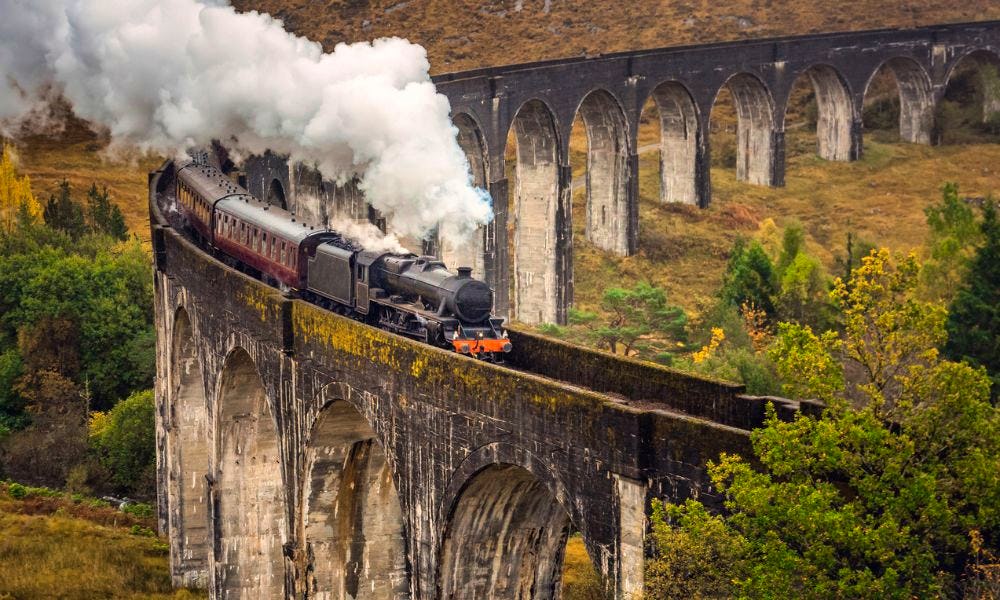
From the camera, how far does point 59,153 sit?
89.9 metres

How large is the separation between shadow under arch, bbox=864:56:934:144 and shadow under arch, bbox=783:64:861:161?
4.78 m

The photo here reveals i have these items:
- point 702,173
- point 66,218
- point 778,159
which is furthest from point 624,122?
point 66,218

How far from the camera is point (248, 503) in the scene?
1430 inches

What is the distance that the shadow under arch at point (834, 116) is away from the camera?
7912cm

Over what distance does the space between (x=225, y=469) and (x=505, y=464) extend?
1473 cm

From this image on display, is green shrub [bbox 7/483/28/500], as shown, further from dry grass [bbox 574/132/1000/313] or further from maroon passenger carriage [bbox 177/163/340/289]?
dry grass [bbox 574/132/1000/313]

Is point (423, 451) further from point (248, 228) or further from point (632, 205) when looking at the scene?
point (632, 205)

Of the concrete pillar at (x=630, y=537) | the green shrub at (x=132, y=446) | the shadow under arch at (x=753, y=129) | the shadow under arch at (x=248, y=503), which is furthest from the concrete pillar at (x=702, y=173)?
the concrete pillar at (x=630, y=537)

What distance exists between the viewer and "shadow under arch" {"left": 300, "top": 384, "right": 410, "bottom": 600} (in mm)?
29234

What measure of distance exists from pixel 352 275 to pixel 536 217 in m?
30.9

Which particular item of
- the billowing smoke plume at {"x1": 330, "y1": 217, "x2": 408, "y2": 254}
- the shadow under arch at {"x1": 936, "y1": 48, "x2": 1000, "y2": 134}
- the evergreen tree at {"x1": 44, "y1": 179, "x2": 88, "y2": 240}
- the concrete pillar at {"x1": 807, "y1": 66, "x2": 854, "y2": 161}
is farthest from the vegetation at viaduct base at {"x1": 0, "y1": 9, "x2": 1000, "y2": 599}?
the billowing smoke plume at {"x1": 330, "y1": 217, "x2": 408, "y2": 254}

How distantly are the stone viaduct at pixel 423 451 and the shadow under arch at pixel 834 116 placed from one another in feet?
165

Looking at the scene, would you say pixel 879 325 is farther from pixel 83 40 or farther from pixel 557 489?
pixel 83 40

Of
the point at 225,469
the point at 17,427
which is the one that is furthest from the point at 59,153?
the point at 225,469
